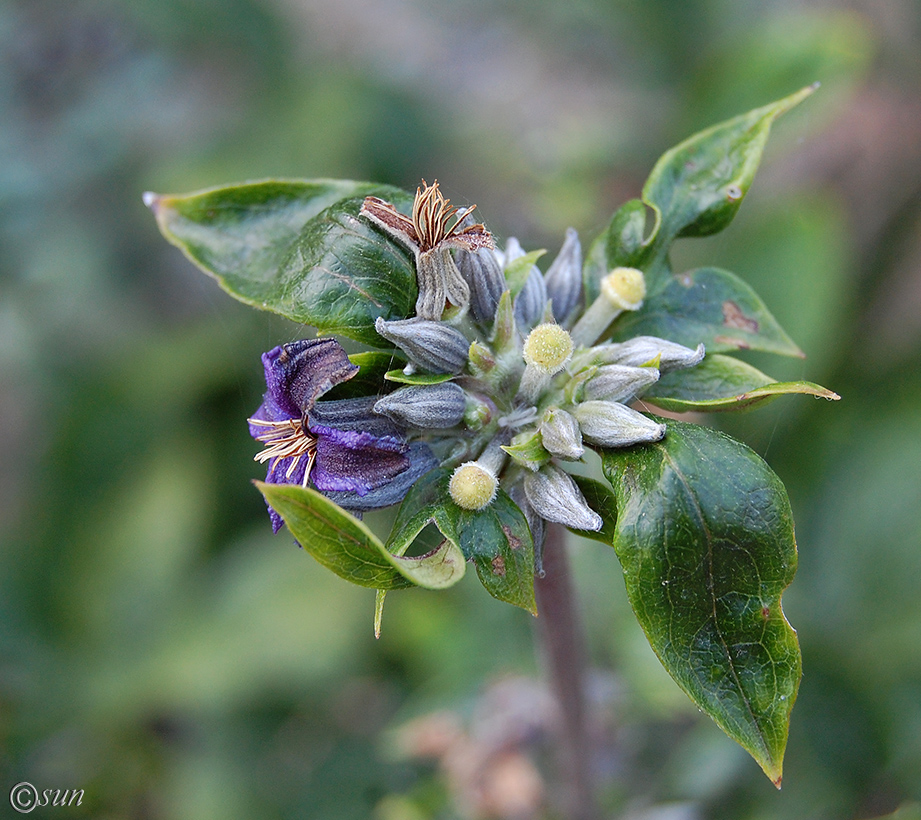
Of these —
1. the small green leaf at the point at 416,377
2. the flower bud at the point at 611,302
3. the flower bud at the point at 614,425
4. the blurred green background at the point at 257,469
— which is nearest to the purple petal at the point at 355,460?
the small green leaf at the point at 416,377

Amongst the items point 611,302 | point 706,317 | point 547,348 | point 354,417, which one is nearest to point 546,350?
point 547,348

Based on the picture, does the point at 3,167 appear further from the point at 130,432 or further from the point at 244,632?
the point at 244,632

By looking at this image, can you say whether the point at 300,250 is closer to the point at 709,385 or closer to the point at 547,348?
the point at 547,348

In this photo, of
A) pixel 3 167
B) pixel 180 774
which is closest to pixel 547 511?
pixel 180 774

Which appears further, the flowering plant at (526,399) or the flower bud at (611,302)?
the flower bud at (611,302)

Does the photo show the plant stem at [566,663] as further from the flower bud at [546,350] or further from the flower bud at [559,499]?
the flower bud at [546,350]

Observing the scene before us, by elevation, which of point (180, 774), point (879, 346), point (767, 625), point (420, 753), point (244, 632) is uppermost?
point (767, 625)
